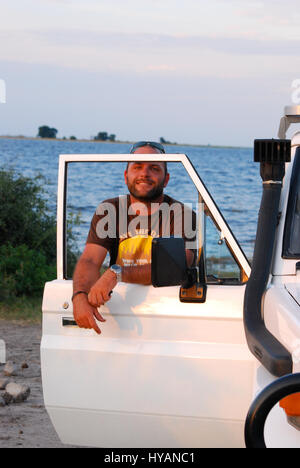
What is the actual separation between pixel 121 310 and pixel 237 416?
0.68 m

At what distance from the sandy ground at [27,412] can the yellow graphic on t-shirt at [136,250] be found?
6.62 feet

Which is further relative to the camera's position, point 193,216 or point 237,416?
point 193,216

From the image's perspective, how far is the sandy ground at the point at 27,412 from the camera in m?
5.13

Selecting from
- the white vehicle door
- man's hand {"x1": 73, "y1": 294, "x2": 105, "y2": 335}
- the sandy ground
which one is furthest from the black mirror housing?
the sandy ground

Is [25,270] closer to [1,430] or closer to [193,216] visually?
[1,430]

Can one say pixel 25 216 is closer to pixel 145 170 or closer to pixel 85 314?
pixel 145 170

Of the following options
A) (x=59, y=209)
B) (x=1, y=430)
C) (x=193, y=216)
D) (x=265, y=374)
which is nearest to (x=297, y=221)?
(x=193, y=216)

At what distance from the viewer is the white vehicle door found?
321 centimetres

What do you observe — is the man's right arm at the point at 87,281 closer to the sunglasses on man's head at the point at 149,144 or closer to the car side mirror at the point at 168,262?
the car side mirror at the point at 168,262

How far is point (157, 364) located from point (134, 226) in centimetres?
70

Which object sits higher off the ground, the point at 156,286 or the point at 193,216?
the point at 193,216

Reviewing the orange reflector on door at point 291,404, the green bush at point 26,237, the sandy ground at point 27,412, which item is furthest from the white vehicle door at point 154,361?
the green bush at point 26,237

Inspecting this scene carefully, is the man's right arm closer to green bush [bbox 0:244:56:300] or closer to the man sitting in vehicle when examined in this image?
the man sitting in vehicle

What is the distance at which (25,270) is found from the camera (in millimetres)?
9891
